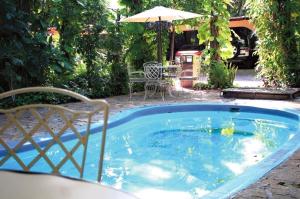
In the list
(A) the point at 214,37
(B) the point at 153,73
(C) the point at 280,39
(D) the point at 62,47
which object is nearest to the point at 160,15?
(B) the point at 153,73

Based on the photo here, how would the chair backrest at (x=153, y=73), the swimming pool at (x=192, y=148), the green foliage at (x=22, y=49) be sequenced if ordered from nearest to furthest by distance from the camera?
the swimming pool at (x=192, y=148)
the green foliage at (x=22, y=49)
the chair backrest at (x=153, y=73)

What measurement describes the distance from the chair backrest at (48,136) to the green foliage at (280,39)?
5.79 meters

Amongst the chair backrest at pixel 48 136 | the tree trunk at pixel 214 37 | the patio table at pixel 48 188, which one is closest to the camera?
the patio table at pixel 48 188

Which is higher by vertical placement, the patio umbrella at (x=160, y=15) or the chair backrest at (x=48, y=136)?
the patio umbrella at (x=160, y=15)

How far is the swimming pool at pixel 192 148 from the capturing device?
4551 mm

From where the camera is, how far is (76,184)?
1.50 m

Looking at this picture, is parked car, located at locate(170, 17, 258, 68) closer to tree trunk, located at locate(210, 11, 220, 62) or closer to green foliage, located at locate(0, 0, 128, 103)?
tree trunk, located at locate(210, 11, 220, 62)

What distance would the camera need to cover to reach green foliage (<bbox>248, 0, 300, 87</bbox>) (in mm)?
10172

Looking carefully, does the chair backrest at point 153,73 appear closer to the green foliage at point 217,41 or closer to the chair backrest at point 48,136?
the green foliage at point 217,41

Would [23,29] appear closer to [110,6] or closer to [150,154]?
[110,6]

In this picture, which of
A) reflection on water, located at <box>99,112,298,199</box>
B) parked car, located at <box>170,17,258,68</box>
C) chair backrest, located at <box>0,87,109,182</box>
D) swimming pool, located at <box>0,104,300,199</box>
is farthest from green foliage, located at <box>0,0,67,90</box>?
parked car, located at <box>170,17,258,68</box>

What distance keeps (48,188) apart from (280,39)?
9743 mm

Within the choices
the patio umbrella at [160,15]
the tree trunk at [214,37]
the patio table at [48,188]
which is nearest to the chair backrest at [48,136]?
the patio table at [48,188]

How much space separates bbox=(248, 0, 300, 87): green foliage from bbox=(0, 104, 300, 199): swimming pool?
8.17 ft
